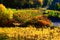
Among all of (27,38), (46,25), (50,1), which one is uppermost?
(27,38)

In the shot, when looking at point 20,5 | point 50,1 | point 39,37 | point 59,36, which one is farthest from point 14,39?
point 50,1

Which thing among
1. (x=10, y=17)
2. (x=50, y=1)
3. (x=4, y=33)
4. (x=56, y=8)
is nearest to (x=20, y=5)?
(x=56, y=8)

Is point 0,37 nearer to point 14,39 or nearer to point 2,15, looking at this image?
point 14,39

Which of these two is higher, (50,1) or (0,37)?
(0,37)

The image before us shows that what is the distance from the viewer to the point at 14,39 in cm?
1361

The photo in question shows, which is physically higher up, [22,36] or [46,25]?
[22,36]

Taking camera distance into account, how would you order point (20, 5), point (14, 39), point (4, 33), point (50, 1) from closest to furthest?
point (14, 39)
point (4, 33)
point (20, 5)
point (50, 1)

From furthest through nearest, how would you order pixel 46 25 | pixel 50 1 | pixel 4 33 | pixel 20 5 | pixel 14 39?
pixel 50 1 < pixel 20 5 < pixel 46 25 < pixel 4 33 < pixel 14 39

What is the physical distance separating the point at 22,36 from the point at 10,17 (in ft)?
23.2

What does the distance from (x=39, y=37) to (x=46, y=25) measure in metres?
Answer: 5.86

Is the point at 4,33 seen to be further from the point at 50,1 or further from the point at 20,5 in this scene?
the point at 50,1

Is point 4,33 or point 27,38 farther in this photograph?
point 4,33

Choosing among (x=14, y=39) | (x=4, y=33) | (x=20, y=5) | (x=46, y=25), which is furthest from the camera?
(x=20, y=5)

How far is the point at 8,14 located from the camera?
20812mm
